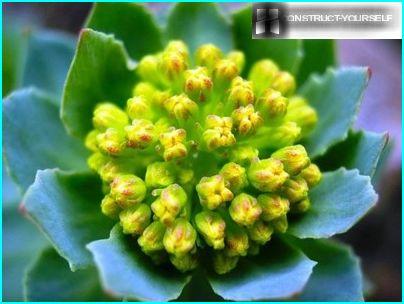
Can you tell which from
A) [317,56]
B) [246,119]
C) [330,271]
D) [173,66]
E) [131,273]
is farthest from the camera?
[317,56]

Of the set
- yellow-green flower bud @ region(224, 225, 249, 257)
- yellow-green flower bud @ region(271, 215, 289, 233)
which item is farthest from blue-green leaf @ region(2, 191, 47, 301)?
yellow-green flower bud @ region(271, 215, 289, 233)

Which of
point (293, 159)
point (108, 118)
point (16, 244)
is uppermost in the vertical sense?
point (108, 118)

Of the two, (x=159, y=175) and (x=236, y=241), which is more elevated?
(x=159, y=175)


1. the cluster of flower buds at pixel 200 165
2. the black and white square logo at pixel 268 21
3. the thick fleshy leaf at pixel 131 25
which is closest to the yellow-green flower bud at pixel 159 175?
the cluster of flower buds at pixel 200 165

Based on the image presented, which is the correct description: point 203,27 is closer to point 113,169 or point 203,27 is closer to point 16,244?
point 113,169

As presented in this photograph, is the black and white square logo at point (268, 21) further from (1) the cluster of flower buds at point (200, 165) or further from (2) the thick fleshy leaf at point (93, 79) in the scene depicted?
(2) the thick fleshy leaf at point (93, 79)

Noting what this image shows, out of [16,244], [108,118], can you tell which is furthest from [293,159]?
[16,244]

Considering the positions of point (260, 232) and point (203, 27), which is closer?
point (260, 232)

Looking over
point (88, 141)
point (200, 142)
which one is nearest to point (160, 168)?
point (200, 142)

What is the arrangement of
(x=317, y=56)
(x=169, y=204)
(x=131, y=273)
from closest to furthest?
(x=131, y=273) < (x=169, y=204) < (x=317, y=56)
